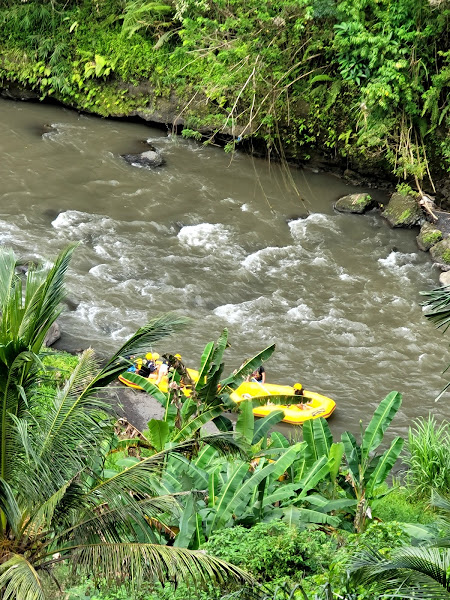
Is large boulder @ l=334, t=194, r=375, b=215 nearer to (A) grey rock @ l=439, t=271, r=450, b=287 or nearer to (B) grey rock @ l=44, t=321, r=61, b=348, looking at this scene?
(A) grey rock @ l=439, t=271, r=450, b=287

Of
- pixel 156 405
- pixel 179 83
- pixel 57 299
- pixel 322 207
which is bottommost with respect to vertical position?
pixel 156 405

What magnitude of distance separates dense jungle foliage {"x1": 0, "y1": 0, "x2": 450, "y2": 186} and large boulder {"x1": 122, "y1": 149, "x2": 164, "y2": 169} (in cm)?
133

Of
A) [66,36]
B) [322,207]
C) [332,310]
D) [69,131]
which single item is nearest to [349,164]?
[322,207]

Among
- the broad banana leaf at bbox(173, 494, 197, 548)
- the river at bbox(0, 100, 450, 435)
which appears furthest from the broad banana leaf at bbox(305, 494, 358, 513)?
the river at bbox(0, 100, 450, 435)

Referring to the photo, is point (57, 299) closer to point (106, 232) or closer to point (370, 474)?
point (370, 474)

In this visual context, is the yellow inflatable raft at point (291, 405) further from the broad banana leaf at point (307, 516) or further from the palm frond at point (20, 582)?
the palm frond at point (20, 582)

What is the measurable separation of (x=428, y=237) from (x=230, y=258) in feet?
15.1

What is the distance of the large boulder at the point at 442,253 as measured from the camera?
17062mm

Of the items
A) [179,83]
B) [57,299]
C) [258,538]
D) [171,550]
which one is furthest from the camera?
[179,83]

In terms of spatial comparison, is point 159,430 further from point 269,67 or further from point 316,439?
point 269,67

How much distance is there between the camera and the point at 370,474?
26.6ft

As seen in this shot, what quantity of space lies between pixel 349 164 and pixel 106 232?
6.99 m

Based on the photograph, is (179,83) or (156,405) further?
(179,83)

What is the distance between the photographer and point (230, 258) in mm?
16922
